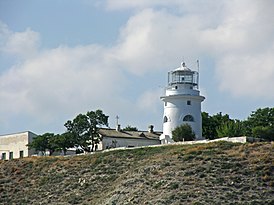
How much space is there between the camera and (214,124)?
274 feet

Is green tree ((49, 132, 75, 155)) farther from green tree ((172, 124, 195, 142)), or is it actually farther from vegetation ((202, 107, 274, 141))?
vegetation ((202, 107, 274, 141))

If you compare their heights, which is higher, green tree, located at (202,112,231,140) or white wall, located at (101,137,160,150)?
green tree, located at (202,112,231,140)

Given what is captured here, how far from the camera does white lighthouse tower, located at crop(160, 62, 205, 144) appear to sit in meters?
74.8

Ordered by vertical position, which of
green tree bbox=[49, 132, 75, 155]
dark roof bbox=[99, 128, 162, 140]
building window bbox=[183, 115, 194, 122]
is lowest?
green tree bbox=[49, 132, 75, 155]

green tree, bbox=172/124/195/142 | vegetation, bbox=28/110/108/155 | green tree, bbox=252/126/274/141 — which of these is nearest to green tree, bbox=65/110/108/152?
vegetation, bbox=28/110/108/155

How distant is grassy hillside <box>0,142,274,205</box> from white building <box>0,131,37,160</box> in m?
24.9

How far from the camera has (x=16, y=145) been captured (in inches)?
3514

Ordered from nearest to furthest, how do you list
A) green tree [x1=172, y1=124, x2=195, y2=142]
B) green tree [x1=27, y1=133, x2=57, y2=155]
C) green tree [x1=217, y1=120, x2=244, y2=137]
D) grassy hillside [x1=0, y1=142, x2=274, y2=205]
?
grassy hillside [x1=0, y1=142, x2=274, y2=205]
green tree [x1=172, y1=124, x2=195, y2=142]
green tree [x1=217, y1=120, x2=244, y2=137]
green tree [x1=27, y1=133, x2=57, y2=155]

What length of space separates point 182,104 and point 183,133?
3682 mm

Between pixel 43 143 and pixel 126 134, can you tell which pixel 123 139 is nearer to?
pixel 126 134

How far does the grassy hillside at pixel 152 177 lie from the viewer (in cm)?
4441

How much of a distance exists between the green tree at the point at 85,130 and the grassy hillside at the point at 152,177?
49.2ft

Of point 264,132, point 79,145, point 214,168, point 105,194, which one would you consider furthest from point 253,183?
point 79,145

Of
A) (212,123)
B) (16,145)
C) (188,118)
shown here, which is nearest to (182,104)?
(188,118)
